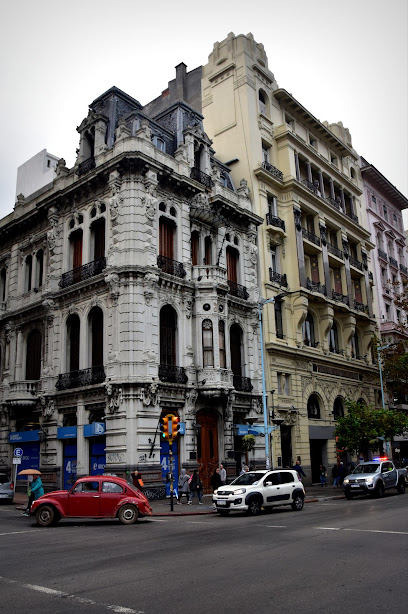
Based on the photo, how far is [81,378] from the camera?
95.0 ft

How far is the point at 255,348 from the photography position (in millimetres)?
34625

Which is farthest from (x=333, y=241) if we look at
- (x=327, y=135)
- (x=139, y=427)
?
(x=139, y=427)

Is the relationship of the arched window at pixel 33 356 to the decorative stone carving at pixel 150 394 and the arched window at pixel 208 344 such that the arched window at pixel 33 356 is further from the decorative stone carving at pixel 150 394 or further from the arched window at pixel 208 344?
the arched window at pixel 208 344

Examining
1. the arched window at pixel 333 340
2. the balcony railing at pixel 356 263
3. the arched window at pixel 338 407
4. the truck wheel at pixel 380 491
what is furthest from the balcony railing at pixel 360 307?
the truck wheel at pixel 380 491

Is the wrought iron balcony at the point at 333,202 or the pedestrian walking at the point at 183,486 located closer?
the pedestrian walking at the point at 183,486

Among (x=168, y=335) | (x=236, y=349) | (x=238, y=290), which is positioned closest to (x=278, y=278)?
(x=238, y=290)

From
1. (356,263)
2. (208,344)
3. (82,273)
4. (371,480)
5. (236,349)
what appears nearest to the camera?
(371,480)

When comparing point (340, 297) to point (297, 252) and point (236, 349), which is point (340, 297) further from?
point (236, 349)

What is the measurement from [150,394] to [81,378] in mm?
4715

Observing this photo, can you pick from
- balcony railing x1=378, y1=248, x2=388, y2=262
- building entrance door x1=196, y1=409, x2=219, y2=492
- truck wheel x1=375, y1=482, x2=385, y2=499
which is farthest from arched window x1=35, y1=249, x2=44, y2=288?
balcony railing x1=378, y1=248, x2=388, y2=262

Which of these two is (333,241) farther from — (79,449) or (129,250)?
(79,449)

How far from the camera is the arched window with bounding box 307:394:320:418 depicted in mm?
39188

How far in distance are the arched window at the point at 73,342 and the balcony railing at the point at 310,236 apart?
19255 mm

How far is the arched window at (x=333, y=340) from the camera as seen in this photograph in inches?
1729
